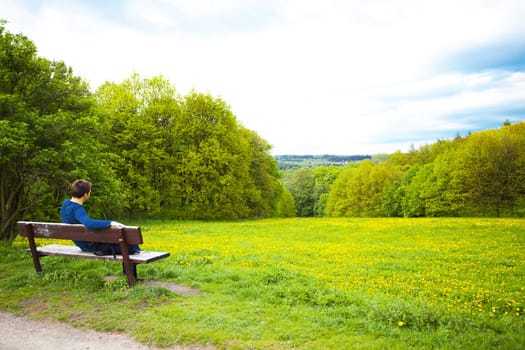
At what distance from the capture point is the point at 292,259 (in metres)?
12.8

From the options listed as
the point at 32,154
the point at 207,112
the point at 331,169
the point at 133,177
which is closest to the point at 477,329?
the point at 32,154

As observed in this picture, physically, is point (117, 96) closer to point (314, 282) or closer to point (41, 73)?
point (41, 73)

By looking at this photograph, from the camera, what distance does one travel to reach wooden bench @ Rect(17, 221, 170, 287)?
23.2 ft

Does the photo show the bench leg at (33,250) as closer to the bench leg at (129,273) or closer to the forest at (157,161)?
the bench leg at (129,273)

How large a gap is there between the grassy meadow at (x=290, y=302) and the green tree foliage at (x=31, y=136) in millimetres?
2080

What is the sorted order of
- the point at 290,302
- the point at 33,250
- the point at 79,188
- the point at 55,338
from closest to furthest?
1. the point at 55,338
2. the point at 290,302
3. the point at 79,188
4. the point at 33,250

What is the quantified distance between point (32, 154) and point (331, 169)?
91353mm

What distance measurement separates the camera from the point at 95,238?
7348 mm

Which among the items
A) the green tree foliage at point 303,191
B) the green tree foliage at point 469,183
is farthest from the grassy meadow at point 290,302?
the green tree foliage at point 303,191

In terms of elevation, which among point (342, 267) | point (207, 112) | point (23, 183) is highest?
point (207, 112)

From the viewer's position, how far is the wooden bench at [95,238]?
7078 mm

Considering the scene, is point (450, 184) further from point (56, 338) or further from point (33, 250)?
point (56, 338)

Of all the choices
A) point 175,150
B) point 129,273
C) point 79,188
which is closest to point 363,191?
point 175,150

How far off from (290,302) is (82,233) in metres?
4.67
